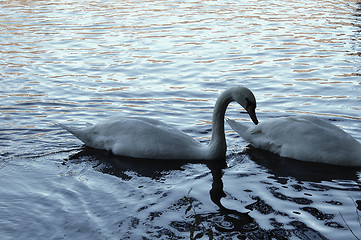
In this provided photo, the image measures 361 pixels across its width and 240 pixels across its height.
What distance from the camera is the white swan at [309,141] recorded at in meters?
8.11

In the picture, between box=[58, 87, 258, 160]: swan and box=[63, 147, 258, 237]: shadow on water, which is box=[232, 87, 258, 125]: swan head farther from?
box=[63, 147, 258, 237]: shadow on water

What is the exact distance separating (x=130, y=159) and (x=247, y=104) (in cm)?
177

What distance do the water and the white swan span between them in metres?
0.15

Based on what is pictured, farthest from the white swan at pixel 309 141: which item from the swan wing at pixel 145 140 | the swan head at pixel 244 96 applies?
the swan wing at pixel 145 140

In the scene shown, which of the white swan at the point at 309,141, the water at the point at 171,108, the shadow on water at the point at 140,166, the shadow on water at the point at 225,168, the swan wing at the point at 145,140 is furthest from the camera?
the swan wing at the point at 145,140

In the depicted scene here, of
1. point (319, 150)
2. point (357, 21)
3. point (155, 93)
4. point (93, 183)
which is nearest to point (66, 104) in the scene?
point (155, 93)

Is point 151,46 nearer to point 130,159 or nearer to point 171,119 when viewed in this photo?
point 171,119

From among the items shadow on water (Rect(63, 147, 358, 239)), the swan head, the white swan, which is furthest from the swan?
the white swan

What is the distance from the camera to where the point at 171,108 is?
10.9 metres

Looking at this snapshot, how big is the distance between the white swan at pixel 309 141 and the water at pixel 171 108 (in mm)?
148

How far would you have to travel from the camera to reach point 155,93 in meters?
11.8

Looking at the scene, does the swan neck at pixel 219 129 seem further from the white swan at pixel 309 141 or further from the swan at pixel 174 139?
the white swan at pixel 309 141

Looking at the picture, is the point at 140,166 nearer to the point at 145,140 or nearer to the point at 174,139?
the point at 145,140

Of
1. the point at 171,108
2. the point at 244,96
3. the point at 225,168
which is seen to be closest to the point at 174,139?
the point at 225,168
